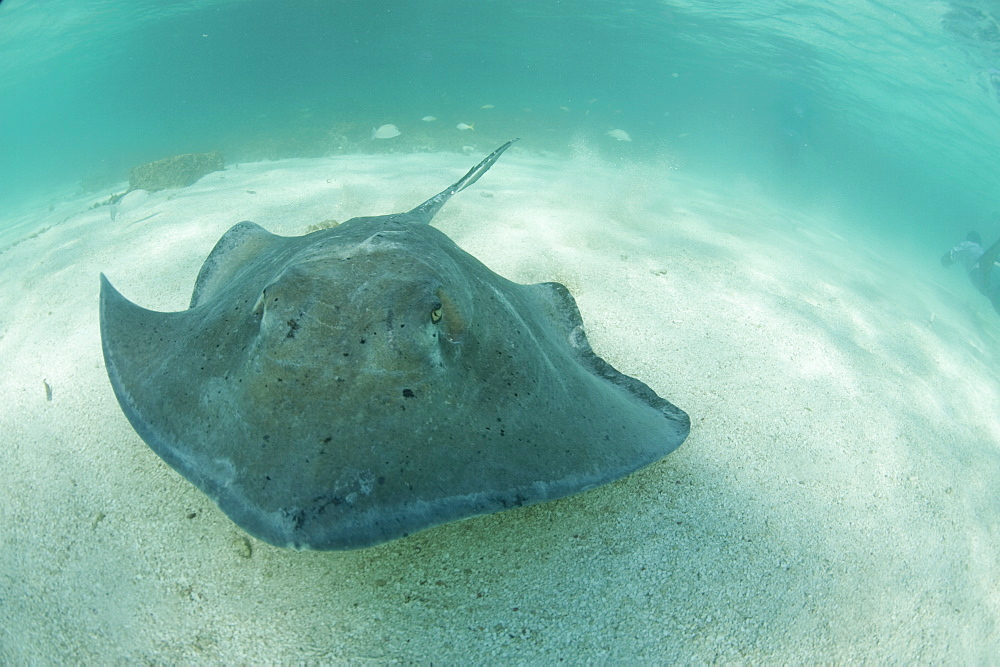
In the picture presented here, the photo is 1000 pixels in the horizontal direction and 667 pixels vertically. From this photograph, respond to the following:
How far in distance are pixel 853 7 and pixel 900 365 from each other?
30.7 metres

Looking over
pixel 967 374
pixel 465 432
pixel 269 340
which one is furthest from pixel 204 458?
pixel 967 374

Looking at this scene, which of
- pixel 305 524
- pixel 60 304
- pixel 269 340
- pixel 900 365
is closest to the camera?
pixel 305 524

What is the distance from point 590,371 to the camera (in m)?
3.02

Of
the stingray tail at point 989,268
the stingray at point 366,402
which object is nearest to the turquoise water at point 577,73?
the stingray tail at point 989,268

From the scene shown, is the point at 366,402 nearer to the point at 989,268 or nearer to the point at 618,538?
the point at 618,538

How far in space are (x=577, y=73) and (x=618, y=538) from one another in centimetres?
8606

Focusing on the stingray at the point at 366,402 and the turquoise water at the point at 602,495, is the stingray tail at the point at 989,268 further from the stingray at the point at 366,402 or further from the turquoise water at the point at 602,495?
the stingray at the point at 366,402

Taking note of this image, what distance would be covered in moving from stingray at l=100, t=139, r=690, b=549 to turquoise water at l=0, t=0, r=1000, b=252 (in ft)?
78.1

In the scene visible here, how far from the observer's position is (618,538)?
7.88ft

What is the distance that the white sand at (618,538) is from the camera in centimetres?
199

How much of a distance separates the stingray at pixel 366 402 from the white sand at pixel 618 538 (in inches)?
27.6

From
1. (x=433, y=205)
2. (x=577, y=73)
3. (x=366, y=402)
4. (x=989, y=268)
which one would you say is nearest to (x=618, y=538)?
(x=366, y=402)

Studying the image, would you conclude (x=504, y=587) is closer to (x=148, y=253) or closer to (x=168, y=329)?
(x=168, y=329)

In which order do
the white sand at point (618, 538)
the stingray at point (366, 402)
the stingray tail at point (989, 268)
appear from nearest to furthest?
the stingray at point (366, 402)
the white sand at point (618, 538)
the stingray tail at point (989, 268)
